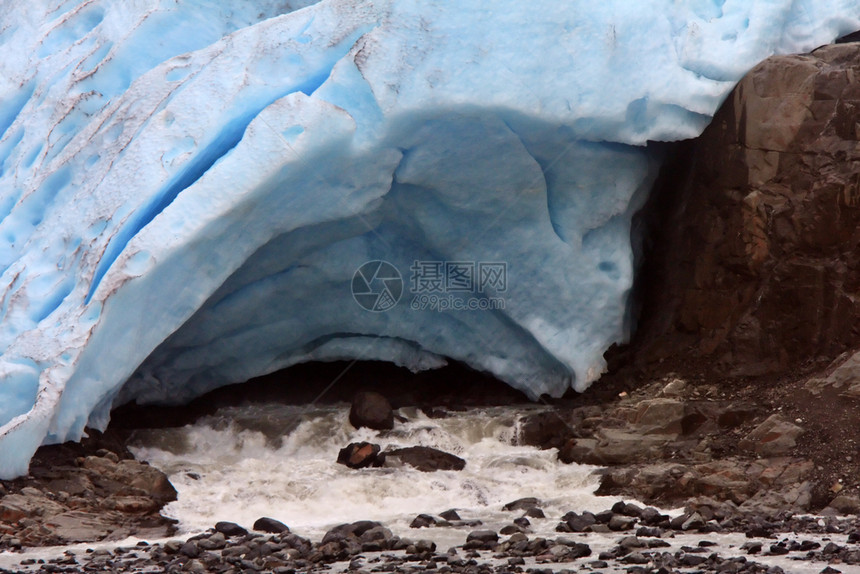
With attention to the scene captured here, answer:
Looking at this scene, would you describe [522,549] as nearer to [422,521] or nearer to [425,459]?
[422,521]

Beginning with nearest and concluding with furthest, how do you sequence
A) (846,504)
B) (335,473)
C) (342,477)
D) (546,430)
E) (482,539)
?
(482,539), (846,504), (342,477), (335,473), (546,430)

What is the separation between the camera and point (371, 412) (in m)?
8.11

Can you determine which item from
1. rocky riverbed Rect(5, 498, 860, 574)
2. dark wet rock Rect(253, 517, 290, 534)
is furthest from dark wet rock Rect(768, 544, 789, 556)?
dark wet rock Rect(253, 517, 290, 534)

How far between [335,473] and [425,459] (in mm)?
643

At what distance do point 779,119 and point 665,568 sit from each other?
13.1ft

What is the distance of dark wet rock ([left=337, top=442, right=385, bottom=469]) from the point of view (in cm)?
742

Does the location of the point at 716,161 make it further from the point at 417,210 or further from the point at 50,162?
the point at 50,162

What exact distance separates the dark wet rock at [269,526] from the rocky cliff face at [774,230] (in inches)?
128

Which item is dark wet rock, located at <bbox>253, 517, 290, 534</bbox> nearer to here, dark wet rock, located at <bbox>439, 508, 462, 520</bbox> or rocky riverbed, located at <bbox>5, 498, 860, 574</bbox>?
rocky riverbed, located at <bbox>5, 498, 860, 574</bbox>

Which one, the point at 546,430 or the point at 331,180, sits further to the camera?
the point at 546,430

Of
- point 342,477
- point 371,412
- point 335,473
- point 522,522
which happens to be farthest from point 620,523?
point 371,412

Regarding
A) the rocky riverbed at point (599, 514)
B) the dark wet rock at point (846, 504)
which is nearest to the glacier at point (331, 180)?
the rocky riverbed at point (599, 514)

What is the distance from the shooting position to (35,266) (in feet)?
24.1

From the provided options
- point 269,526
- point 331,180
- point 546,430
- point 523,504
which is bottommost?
point 269,526
